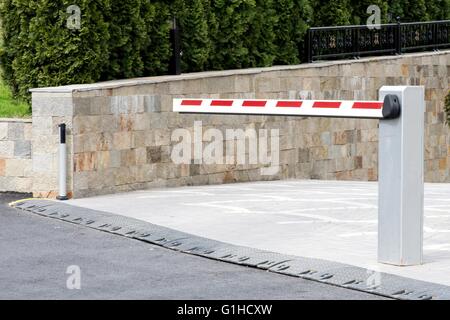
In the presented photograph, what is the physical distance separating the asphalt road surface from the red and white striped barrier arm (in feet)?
5.00

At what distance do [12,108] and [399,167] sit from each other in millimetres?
7549

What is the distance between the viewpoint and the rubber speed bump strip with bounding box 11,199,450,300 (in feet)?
29.0

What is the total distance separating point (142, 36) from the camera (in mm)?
16234

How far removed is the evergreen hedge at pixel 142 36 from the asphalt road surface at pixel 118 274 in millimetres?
4060

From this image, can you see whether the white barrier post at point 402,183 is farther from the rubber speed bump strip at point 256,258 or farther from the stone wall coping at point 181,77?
the stone wall coping at point 181,77

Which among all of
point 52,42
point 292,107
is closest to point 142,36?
point 52,42

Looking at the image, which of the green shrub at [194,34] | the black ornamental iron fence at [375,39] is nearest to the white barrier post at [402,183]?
the green shrub at [194,34]

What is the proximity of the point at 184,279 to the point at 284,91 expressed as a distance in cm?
919

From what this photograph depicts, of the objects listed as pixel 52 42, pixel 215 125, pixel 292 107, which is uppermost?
pixel 52 42

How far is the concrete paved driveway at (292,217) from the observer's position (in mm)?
10344

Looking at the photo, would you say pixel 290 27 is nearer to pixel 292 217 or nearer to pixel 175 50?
pixel 175 50

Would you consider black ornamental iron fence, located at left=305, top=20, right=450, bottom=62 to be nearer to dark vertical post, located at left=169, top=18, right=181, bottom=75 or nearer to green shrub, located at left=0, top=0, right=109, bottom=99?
dark vertical post, located at left=169, top=18, right=181, bottom=75

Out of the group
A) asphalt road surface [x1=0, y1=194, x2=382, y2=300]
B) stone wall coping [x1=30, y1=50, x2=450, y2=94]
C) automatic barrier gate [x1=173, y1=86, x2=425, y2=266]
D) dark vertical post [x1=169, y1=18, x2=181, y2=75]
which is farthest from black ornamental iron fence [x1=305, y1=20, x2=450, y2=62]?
automatic barrier gate [x1=173, y1=86, x2=425, y2=266]
